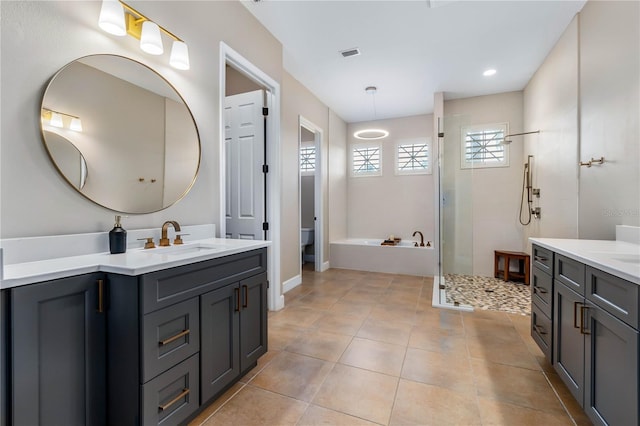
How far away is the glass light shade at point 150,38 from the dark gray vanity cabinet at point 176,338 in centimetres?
131

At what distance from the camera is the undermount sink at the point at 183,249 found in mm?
1642

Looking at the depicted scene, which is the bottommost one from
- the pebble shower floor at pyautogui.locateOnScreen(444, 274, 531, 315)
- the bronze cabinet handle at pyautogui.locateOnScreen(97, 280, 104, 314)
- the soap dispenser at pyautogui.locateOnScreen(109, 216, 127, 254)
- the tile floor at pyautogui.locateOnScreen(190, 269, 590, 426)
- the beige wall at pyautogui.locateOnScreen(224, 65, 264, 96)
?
the tile floor at pyautogui.locateOnScreen(190, 269, 590, 426)

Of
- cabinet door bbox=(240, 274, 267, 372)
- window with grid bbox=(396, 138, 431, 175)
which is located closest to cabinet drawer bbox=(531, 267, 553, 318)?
cabinet door bbox=(240, 274, 267, 372)

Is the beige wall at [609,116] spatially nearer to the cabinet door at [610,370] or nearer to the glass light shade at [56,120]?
the cabinet door at [610,370]

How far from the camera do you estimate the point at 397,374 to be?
1.93 m

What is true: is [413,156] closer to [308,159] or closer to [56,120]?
[308,159]

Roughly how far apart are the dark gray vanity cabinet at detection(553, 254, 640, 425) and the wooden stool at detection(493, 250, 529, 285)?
8.93 feet

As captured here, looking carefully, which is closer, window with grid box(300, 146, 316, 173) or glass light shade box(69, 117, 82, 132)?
glass light shade box(69, 117, 82, 132)

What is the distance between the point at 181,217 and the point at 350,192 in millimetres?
4224

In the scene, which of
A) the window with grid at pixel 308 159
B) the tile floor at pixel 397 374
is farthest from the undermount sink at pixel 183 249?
the window with grid at pixel 308 159

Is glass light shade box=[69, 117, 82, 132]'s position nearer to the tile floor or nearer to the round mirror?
the round mirror

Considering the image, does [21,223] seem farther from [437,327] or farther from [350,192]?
[350,192]

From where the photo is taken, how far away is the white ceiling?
2.56 m

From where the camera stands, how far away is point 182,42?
1.92 metres
